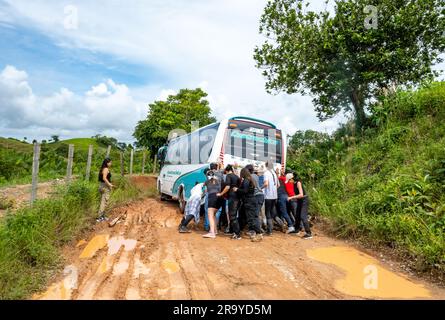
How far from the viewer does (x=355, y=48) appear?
1281cm

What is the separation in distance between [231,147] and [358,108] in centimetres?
704

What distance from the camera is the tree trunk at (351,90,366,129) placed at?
1330cm

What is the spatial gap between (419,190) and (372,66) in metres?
6.97

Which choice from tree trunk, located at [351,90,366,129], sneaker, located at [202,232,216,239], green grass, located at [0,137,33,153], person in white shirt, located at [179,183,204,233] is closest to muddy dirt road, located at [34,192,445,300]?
sneaker, located at [202,232,216,239]

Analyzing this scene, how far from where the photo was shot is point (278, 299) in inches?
Result: 163

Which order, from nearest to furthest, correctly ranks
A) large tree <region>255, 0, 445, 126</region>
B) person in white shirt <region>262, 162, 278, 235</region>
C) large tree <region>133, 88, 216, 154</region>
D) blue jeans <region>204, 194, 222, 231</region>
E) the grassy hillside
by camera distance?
1. the grassy hillside
2. blue jeans <region>204, 194, 222, 231</region>
3. person in white shirt <region>262, 162, 278, 235</region>
4. large tree <region>255, 0, 445, 126</region>
5. large tree <region>133, 88, 216, 154</region>

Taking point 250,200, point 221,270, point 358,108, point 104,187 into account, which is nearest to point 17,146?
point 104,187

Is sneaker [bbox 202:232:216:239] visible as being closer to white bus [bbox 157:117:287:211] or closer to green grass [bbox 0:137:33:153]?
white bus [bbox 157:117:287:211]

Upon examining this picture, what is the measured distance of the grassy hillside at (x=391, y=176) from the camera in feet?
20.6

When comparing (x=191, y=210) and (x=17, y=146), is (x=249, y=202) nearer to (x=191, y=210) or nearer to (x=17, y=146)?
(x=191, y=210)

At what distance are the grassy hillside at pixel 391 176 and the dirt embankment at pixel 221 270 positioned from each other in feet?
2.14

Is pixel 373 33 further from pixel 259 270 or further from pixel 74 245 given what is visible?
pixel 74 245
